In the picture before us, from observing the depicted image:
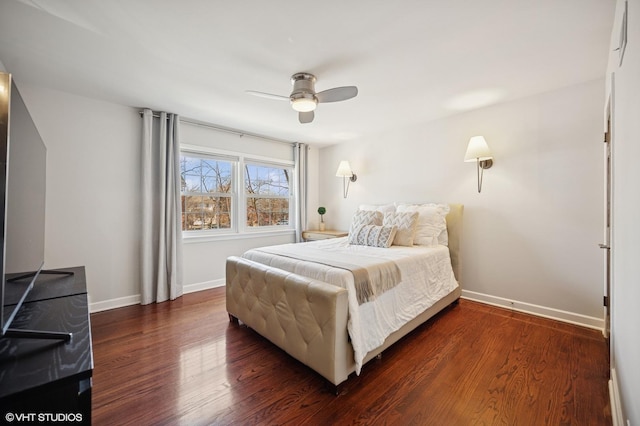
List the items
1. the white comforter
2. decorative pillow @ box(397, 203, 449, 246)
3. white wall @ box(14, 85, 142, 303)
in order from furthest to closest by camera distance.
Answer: decorative pillow @ box(397, 203, 449, 246) → white wall @ box(14, 85, 142, 303) → the white comforter

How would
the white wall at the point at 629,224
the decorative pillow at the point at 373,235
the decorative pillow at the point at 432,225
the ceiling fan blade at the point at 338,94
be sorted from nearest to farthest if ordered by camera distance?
the white wall at the point at 629,224 → the ceiling fan blade at the point at 338,94 → the decorative pillow at the point at 373,235 → the decorative pillow at the point at 432,225

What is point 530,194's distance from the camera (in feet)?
9.47

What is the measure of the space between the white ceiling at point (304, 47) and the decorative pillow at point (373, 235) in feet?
4.69

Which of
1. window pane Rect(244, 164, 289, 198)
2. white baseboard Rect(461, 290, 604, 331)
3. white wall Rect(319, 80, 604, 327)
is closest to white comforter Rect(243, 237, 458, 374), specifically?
white baseboard Rect(461, 290, 604, 331)

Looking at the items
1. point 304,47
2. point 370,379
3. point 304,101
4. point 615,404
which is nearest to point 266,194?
point 304,101

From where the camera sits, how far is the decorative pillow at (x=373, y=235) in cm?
297

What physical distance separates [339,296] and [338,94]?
1.60 meters

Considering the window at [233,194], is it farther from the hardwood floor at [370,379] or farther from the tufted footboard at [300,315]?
the tufted footboard at [300,315]

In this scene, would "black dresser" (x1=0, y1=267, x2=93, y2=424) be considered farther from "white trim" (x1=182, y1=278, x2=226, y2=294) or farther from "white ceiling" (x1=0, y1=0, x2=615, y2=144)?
"white trim" (x1=182, y1=278, x2=226, y2=294)

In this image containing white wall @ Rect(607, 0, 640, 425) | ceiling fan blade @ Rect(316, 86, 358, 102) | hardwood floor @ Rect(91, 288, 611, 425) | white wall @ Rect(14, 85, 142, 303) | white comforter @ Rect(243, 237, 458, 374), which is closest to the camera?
white wall @ Rect(607, 0, 640, 425)

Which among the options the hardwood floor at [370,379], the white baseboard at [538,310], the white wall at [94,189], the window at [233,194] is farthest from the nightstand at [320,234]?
the white wall at [94,189]

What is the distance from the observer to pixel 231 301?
8.63ft

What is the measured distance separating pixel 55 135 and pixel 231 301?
2.51m

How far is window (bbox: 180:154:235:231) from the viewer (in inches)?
148
